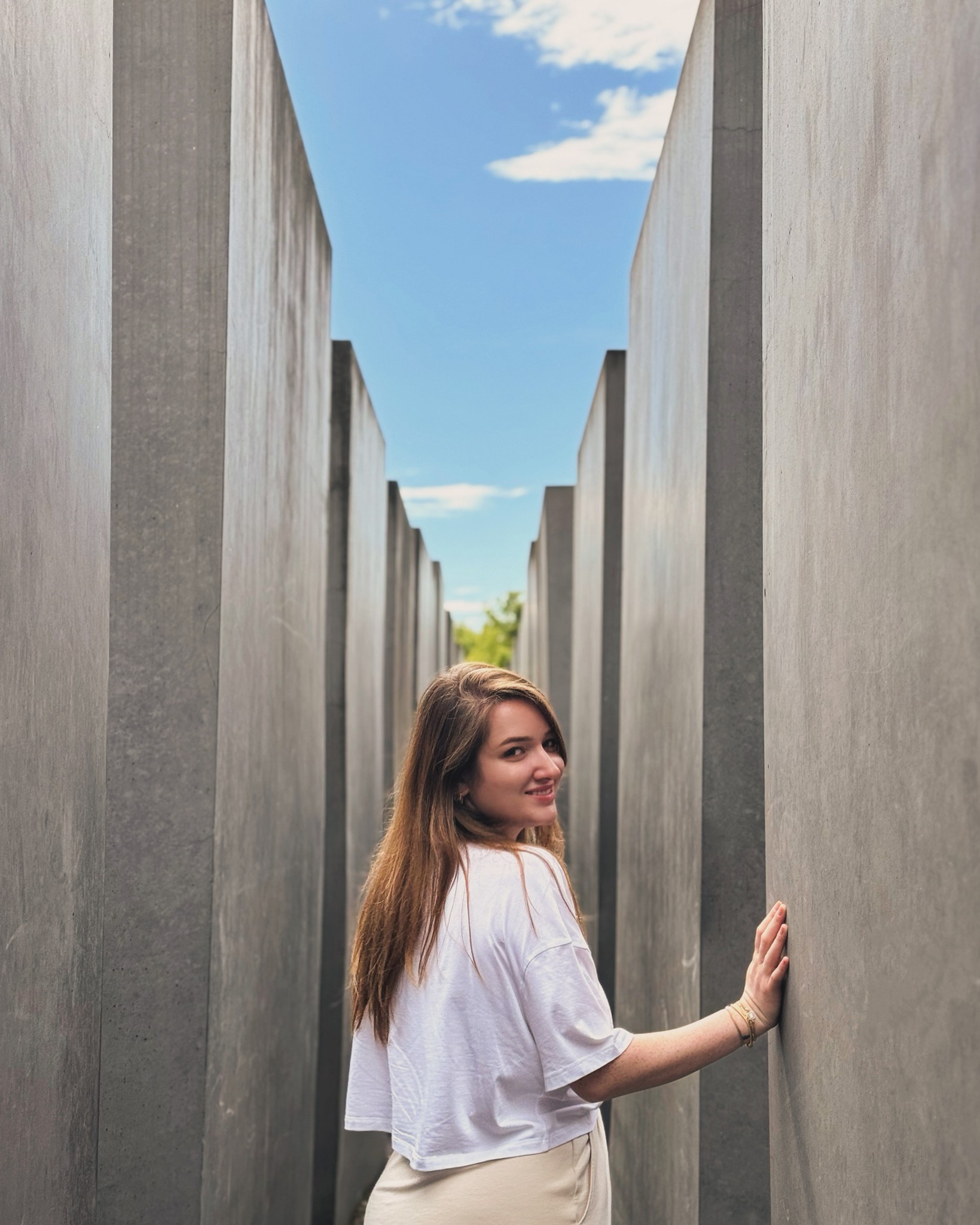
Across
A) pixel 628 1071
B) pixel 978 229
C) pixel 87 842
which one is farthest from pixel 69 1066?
pixel 978 229

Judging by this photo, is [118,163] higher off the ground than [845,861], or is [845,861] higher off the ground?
[118,163]

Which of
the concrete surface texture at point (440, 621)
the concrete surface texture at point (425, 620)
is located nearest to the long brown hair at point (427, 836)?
the concrete surface texture at point (425, 620)

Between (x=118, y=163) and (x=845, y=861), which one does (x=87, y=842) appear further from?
(x=118, y=163)

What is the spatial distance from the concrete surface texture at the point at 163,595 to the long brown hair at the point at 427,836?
138 centimetres

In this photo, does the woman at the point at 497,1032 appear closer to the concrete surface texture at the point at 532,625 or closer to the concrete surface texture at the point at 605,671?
the concrete surface texture at the point at 605,671

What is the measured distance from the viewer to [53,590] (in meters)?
2.55

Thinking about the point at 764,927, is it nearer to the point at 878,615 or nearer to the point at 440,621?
the point at 878,615

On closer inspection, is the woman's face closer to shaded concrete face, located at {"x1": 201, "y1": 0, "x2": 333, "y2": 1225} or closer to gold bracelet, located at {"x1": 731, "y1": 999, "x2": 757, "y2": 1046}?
gold bracelet, located at {"x1": 731, "y1": 999, "x2": 757, "y2": 1046}

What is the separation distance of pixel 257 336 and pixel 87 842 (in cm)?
290

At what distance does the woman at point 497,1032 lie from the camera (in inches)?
109

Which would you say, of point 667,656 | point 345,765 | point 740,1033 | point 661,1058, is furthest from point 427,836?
point 345,765

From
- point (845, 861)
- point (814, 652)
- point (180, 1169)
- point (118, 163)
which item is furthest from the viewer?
point (118, 163)

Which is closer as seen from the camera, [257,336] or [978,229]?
[978,229]

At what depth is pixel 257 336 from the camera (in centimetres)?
526
